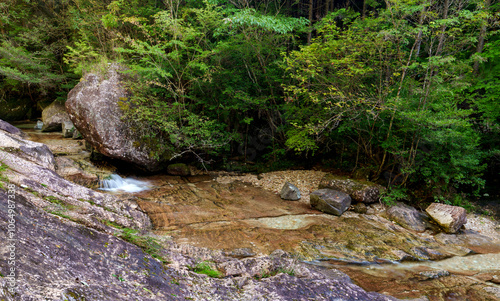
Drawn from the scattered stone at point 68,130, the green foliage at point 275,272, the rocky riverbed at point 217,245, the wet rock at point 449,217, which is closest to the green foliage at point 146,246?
the rocky riverbed at point 217,245

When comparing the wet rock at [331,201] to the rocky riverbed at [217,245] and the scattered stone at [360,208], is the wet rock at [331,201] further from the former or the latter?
the scattered stone at [360,208]

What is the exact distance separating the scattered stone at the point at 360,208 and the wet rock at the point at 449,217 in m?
1.91

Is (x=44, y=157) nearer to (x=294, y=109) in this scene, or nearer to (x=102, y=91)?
(x=102, y=91)

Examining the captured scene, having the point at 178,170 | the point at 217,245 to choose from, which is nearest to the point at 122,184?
the point at 178,170

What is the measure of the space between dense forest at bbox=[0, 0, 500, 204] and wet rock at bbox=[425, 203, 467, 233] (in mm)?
806

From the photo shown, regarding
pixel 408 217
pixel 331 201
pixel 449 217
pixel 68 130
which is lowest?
pixel 408 217

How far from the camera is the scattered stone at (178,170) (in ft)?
36.1

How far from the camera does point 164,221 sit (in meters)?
6.62

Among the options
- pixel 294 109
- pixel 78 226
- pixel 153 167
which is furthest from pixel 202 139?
pixel 78 226

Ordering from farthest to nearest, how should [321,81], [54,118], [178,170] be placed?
[54,118] → [178,170] → [321,81]

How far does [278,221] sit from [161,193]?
409 cm

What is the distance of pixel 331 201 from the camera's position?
326 inches

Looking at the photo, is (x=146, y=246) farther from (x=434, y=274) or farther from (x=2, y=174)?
(x=434, y=274)

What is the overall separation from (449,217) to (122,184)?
10814mm
